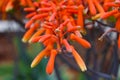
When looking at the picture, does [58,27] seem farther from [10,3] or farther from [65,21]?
[10,3]

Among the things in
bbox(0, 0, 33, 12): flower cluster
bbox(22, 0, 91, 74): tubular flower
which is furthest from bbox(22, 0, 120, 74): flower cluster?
bbox(0, 0, 33, 12): flower cluster

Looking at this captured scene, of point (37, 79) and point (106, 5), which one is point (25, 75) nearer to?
point (37, 79)

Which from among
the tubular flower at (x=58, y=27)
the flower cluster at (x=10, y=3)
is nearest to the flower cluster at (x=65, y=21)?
the tubular flower at (x=58, y=27)

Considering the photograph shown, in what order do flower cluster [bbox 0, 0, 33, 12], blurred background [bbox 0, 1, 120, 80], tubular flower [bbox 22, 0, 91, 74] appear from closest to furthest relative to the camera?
tubular flower [bbox 22, 0, 91, 74] → flower cluster [bbox 0, 0, 33, 12] → blurred background [bbox 0, 1, 120, 80]

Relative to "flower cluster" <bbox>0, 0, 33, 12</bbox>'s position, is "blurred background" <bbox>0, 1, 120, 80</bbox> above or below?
below

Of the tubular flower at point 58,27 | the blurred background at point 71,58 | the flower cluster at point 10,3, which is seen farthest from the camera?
the blurred background at point 71,58

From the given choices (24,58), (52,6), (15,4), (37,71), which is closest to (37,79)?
(37,71)

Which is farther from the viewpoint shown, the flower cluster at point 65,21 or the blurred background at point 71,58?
the blurred background at point 71,58

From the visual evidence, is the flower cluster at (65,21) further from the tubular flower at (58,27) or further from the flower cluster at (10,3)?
the flower cluster at (10,3)

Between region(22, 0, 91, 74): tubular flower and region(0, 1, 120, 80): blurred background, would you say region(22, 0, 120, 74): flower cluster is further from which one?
region(0, 1, 120, 80): blurred background

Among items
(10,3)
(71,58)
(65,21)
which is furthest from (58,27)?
(71,58)
